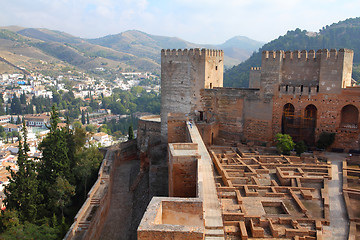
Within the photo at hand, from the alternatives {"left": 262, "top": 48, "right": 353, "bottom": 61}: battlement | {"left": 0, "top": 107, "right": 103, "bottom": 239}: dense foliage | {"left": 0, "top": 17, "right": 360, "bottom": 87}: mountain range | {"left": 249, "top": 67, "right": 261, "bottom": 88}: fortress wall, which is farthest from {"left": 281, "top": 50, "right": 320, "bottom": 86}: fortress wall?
{"left": 0, "top": 17, "right": 360, "bottom": 87}: mountain range

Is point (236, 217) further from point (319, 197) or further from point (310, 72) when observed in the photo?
point (310, 72)

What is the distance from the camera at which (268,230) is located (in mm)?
10281

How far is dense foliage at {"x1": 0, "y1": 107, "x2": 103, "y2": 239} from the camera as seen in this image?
51.4 ft

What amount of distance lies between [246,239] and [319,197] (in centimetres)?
463

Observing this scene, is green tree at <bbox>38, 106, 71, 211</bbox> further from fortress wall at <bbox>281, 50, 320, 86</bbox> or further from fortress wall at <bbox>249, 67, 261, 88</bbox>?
fortress wall at <bbox>249, 67, 261, 88</bbox>

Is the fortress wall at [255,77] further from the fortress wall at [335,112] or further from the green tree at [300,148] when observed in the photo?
the green tree at [300,148]

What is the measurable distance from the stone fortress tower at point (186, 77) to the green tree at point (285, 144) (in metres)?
5.36

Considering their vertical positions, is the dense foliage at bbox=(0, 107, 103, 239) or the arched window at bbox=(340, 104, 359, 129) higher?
the arched window at bbox=(340, 104, 359, 129)

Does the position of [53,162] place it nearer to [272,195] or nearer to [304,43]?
[272,195]

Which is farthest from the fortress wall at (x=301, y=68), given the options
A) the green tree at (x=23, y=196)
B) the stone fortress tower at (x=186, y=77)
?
the green tree at (x=23, y=196)

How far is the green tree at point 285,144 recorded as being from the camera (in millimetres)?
17812

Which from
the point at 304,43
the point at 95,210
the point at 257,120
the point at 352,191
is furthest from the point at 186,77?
the point at 304,43

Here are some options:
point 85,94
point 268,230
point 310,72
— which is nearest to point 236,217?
point 268,230

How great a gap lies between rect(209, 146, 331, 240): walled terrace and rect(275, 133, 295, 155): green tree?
2.61ft
